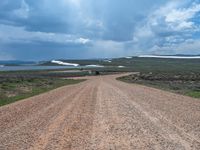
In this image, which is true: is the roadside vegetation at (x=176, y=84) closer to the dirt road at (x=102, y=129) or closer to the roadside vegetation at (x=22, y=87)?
the roadside vegetation at (x=22, y=87)

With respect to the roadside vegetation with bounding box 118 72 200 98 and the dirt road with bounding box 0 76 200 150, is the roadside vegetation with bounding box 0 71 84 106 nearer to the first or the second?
the dirt road with bounding box 0 76 200 150

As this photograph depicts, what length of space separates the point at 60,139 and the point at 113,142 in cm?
181

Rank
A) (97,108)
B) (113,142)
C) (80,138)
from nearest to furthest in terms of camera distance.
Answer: (113,142) < (80,138) < (97,108)

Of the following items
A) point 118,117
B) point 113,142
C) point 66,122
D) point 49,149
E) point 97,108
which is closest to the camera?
point 49,149

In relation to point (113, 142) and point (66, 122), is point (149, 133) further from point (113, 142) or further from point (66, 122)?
point (66, 122)

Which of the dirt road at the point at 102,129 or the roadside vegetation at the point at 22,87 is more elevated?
the dirt road at the point at 102,129

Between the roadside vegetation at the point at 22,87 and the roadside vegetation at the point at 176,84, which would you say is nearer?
the roadside vegetation at the point at 22,87

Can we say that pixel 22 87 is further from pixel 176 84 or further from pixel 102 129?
pixel 102 129

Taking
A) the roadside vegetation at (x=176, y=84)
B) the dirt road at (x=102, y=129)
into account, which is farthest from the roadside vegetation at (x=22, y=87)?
the roadside vegetation at (x=176, y=84)

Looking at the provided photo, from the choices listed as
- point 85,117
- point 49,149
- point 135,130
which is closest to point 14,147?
point 49,149

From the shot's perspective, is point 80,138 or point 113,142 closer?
point 113,142

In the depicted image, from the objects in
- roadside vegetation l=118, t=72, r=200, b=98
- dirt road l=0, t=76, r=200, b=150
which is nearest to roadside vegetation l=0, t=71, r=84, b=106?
dirt road l=0, t=76, r=200, b=150

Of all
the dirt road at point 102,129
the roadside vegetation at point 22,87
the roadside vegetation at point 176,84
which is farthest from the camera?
the roadside vegetation at point 176,84

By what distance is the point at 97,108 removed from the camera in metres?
22.0
